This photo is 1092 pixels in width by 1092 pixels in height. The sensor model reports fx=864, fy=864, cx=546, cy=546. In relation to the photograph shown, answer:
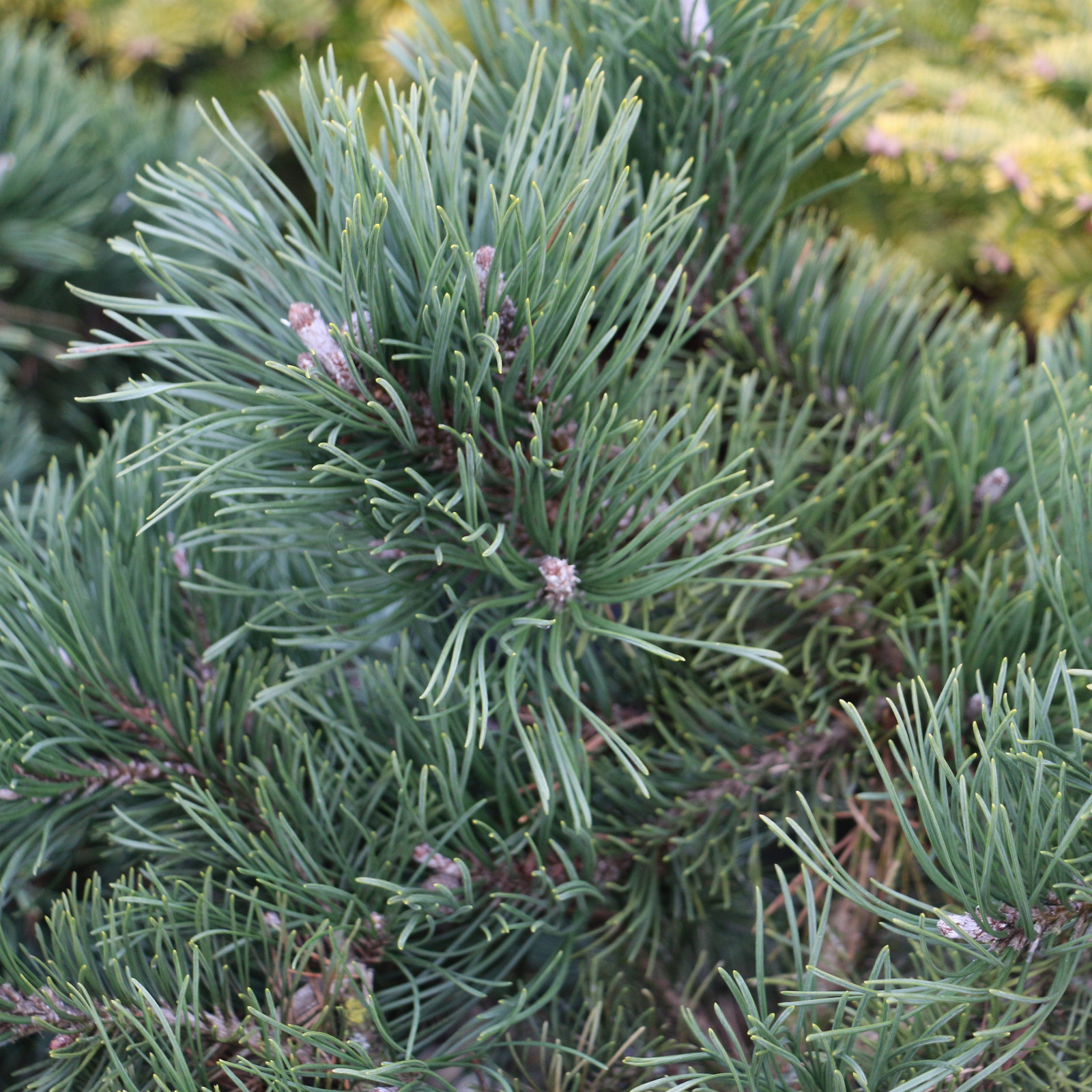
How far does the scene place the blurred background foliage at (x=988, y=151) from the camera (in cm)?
51

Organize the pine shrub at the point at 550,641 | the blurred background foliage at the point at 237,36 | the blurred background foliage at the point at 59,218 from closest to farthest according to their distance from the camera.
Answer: the pine shrub at the point at 550,641 → the blurred background foliage at the point at 59,218 → the blurred background foliage at the point at 237,36

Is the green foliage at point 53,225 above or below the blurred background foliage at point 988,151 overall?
below

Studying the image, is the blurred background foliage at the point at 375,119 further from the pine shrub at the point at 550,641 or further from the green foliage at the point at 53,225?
the pine shrub at the point at 550,641

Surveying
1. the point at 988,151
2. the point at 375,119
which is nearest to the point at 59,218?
the point at 375,119

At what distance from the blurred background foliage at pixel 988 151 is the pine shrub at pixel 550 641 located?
8.7 inches

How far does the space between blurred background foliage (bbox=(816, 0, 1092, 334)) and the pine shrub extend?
222mm

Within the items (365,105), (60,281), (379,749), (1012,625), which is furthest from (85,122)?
(1012,625)

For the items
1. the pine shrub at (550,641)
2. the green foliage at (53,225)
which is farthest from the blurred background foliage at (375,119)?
the pine shrub at (550,641)

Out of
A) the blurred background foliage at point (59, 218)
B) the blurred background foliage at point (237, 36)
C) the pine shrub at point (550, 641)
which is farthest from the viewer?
the blurred background foliage at point (237, 36)

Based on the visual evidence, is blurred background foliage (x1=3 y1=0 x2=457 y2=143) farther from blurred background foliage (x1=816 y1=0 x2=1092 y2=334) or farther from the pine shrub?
the pine shrub

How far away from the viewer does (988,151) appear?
509 mm

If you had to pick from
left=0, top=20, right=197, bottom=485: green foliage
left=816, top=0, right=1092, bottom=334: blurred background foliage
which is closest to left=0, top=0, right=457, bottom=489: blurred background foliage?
left=0, top=20, right=197, bottom=485: green foliage

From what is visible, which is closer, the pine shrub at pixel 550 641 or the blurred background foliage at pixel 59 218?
the pine shrub at pixel 550 641

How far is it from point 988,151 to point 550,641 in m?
0.46
